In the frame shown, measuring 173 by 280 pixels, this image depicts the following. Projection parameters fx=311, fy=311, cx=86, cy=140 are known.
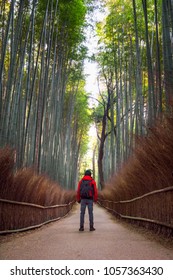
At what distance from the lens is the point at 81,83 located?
18625 millimetres

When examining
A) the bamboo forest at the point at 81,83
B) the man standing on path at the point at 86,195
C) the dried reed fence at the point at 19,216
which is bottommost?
the dried reed fence at the point at 19,216

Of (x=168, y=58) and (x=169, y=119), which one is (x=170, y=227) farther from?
(x=168, y=58)

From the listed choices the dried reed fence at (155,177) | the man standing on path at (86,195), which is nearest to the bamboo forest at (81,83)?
the dried reed fence at (155,177)

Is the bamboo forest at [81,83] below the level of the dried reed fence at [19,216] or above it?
above

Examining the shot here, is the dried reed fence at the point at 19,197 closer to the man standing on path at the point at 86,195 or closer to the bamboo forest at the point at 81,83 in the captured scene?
the bamboo forest at the point at 81,83

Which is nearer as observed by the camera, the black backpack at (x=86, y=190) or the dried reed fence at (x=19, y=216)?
the dried reed fence at (x=19, y=216)

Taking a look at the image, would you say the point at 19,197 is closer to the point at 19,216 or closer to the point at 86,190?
the point at 19,216

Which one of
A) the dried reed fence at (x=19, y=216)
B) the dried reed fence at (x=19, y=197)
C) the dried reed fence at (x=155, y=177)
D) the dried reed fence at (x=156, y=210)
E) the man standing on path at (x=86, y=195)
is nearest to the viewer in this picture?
the dried reed fence at (x=155, y=177)

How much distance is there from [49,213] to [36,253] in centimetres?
458

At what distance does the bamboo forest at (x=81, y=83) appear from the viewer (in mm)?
4555

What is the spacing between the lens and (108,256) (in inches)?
113

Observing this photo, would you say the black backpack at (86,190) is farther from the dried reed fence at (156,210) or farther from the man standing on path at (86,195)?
the dried reed fence at (156,210)

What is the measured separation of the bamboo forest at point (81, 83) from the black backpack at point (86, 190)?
82 cm

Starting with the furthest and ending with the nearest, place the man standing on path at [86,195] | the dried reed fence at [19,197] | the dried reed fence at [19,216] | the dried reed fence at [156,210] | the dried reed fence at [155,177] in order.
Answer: the man standing on path at [86,195], the dried reed fence at [19,216], the dried reed fence at [19,197], the dried reed fence at [156,210], the dried reed fence at [155,177]
